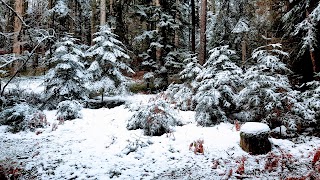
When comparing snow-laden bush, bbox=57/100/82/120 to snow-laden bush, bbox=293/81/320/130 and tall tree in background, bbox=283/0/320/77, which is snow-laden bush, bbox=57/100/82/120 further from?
tall tree in background, bbox=283/0/320/77

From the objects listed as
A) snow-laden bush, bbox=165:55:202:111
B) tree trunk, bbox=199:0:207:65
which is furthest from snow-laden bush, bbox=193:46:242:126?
tree trunk, bbox=199:0:207:65

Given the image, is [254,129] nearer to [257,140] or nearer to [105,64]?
[257,140]

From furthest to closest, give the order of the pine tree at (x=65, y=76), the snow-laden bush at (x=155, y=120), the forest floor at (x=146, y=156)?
the pine tree at (x=65, y=76), the snow-laden bush at (x=155, y=120), the forest floor at (x=146, y=156)

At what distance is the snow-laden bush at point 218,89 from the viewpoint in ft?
29.4

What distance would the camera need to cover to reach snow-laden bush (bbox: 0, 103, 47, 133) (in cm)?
910

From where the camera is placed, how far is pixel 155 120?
8.39m

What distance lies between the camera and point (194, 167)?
241 inches

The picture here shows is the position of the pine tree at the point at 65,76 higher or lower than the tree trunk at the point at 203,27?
lower

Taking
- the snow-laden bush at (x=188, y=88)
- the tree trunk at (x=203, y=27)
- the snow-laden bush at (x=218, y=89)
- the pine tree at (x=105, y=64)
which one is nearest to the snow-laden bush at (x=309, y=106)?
the snow-laden bush at (x=218, y=89)

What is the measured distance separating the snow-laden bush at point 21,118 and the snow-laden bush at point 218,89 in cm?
597

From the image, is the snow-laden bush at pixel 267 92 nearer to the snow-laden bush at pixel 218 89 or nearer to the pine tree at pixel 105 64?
the snow-laden bush at pixel 218 89

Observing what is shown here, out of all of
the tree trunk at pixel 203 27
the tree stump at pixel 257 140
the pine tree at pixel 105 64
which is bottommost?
the tree stump at pixel 257 140

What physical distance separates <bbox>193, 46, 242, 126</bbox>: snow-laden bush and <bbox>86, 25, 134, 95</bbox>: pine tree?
5.31 metres

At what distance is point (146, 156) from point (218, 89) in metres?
3.88
